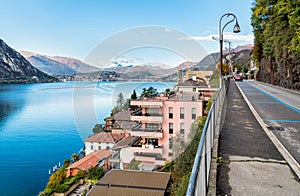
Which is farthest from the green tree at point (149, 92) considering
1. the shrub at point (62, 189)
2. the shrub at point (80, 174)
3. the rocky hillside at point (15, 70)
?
the rocky hillside at point (15, 70)

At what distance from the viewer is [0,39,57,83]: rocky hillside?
348ft

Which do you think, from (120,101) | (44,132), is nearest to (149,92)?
(120,101)

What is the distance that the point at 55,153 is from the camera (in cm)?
3638

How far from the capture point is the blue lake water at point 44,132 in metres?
4.86

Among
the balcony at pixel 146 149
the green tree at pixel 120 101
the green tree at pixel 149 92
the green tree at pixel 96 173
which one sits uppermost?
the green tree at pixel 149 92

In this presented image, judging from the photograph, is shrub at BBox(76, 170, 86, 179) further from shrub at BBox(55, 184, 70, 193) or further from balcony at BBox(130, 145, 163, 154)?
balcony at BBox(130, 145, 163, 154)

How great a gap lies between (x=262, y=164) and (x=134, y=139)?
2412 mm

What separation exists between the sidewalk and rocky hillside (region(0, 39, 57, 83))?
112948 mm

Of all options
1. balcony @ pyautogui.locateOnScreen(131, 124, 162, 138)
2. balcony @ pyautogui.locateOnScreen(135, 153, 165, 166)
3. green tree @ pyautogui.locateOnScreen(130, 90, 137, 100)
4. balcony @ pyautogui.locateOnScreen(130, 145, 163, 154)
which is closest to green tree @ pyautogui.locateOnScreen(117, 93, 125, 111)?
green tree @ pyautogui.locateOnScreen(130, 90, 137, 100)

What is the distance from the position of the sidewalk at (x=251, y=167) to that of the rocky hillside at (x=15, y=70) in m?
113

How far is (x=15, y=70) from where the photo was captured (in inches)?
4348

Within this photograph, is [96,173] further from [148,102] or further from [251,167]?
[251,167]

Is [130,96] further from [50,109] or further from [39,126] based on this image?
[50,109]

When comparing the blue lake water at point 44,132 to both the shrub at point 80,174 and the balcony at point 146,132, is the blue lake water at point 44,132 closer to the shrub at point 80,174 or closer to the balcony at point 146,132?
the balcony at point 146,132
